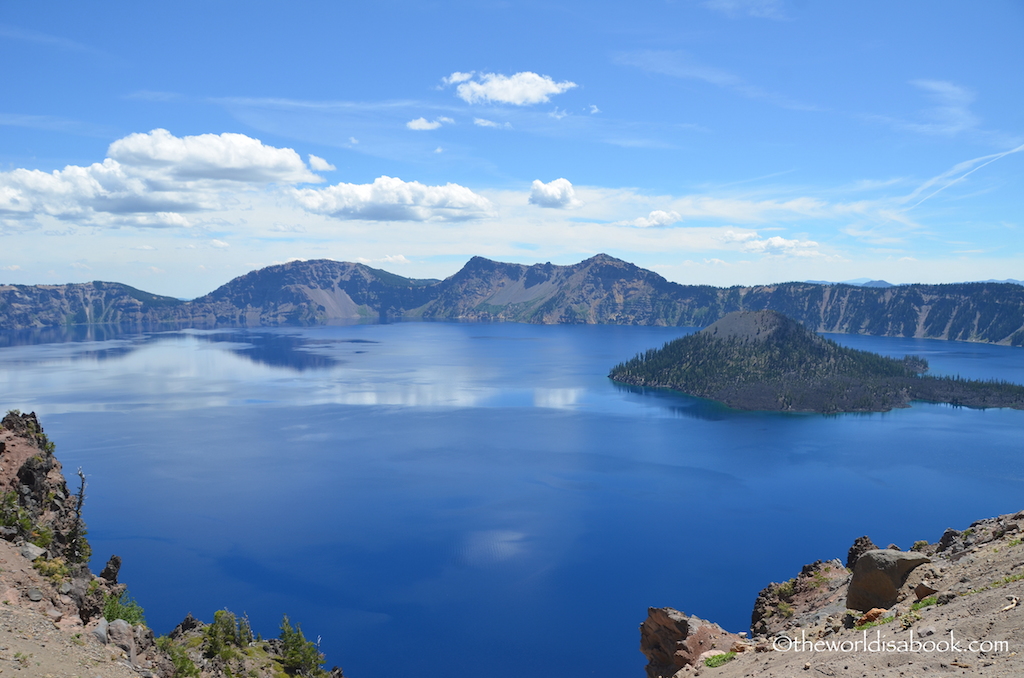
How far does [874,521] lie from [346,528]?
273 feet

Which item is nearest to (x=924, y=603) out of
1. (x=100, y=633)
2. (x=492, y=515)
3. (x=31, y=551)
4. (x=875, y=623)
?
(x=875, y=623)

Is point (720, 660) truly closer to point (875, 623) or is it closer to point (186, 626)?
point (875, 623)

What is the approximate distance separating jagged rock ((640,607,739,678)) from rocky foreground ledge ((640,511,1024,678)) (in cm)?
7

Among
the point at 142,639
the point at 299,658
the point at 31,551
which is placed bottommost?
the point at 299,658

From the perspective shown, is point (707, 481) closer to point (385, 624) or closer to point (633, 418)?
point (633, 418)

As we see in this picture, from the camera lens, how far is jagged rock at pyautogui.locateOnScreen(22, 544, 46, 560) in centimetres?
3456

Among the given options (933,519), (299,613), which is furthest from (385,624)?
(933,519)

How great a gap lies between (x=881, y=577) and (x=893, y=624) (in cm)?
684

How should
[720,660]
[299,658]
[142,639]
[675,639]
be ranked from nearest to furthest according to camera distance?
[720,660], [142,639], [675,639], [299,658]

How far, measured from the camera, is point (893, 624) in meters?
23.6

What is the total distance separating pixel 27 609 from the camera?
28906 millimetres

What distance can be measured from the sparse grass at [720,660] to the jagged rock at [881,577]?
268 inches

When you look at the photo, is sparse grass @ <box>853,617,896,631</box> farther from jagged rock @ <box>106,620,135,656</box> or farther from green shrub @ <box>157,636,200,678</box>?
green shrub @ <box>157,636,200,678</box>

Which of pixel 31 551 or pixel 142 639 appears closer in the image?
pixel 142 639
